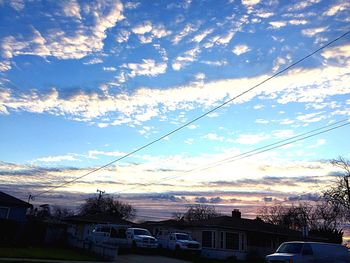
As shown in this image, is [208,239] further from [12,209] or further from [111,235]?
[12,209]

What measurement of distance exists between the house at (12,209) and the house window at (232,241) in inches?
745

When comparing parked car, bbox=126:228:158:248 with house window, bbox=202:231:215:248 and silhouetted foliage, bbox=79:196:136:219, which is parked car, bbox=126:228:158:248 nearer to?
house window, bbox=202:231:215:248

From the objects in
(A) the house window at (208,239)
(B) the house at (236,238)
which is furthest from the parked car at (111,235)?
(A) the house window at (208,239)

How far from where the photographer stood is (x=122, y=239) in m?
34.8

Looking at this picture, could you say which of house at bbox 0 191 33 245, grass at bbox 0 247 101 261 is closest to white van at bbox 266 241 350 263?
grass at bbox 0 247 101 261

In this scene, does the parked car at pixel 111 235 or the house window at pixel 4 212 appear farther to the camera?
the house window at pixel 4 212

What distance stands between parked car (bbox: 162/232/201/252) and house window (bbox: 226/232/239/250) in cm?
437

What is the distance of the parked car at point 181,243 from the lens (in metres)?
33.8

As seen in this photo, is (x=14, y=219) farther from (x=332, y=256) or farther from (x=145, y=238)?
(x=332, y=256)

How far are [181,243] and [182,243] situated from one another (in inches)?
4.0

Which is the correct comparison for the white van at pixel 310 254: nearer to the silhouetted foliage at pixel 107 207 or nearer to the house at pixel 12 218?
the house at pixel 12 218

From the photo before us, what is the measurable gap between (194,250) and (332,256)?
633 inches

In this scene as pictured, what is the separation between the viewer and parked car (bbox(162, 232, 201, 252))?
33750mm

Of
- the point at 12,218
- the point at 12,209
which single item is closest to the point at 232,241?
the point at 12,218
